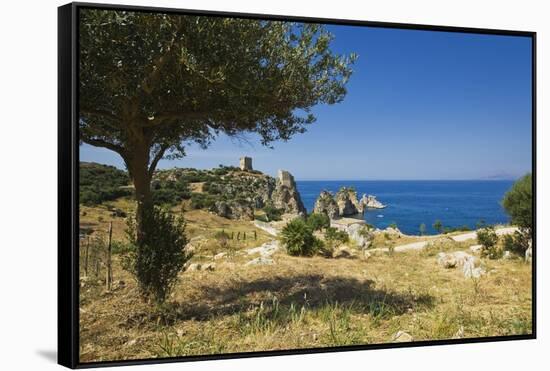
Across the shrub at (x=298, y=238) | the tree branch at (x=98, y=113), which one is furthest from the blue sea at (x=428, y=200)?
the tree branch at (x=98, y=113)

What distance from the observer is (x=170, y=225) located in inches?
384

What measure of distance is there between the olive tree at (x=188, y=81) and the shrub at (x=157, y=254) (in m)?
0.12

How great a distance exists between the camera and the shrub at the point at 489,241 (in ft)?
36.8

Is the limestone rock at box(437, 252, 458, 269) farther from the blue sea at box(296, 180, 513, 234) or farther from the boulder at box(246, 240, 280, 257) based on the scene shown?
the boulder at box(246, 240, 280, 257)

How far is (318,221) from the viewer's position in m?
10.5

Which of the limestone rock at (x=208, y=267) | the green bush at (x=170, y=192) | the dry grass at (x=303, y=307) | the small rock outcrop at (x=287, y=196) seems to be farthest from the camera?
the small rock outcrop at (x=287, y=196)

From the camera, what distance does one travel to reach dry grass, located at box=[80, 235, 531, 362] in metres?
9.45

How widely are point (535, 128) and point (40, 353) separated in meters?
6.56

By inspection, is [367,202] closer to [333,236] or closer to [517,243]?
[333,236]

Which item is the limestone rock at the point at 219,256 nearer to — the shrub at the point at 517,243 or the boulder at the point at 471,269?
the boulder at the point at 471,269

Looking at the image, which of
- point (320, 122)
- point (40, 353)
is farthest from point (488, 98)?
point (40, 353)

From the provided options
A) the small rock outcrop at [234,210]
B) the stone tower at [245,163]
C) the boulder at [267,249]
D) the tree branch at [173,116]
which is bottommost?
the boulder at [267,249]

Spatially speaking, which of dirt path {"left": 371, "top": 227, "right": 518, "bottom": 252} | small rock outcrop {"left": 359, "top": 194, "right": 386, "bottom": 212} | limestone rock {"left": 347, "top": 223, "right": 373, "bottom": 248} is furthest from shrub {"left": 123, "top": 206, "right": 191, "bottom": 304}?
dirt path {"left": 371, "top": 227, "right": 518, "bottom": 252}

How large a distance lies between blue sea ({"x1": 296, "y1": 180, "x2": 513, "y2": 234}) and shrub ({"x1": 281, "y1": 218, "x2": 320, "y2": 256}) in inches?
8.8
